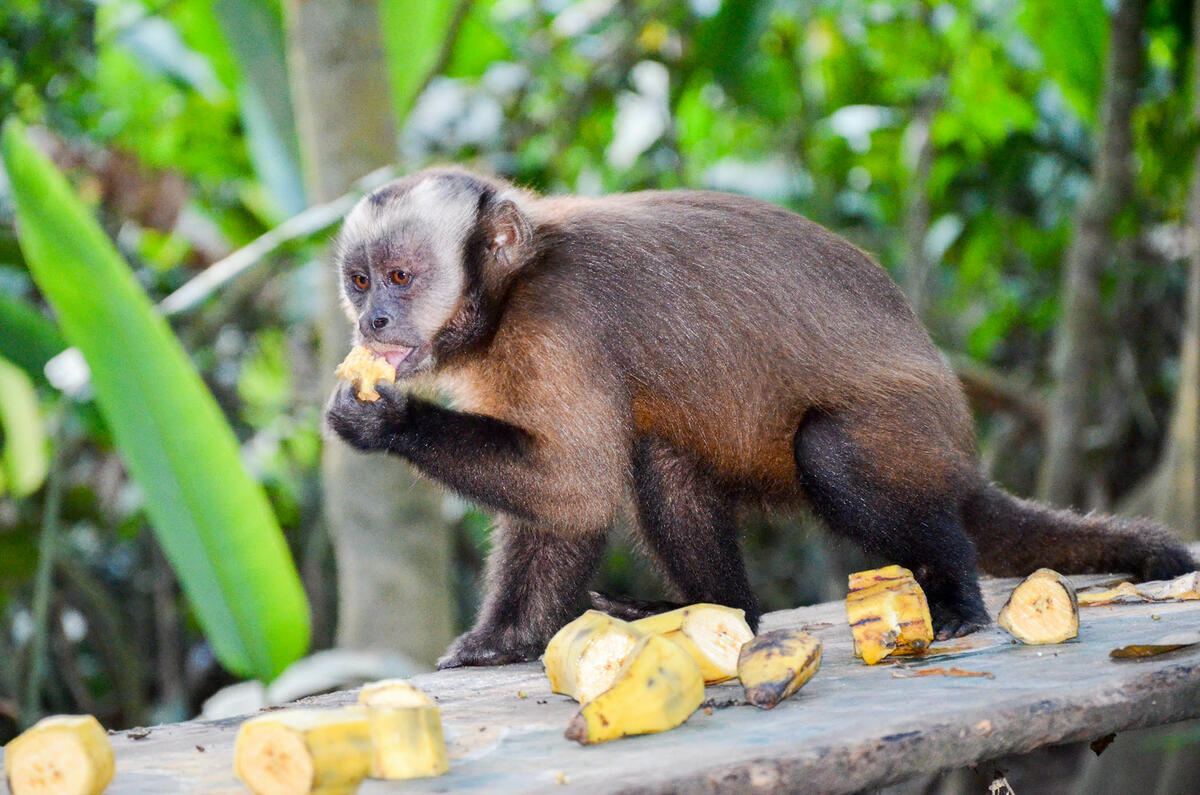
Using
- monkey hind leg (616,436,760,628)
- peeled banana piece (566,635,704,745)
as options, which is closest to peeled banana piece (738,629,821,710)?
peeled banana piece (566,635,704,745)

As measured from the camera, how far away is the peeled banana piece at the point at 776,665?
221cm

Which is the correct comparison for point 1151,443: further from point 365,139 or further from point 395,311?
point 395,311

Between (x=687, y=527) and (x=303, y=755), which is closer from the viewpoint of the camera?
(x=303, y=755)

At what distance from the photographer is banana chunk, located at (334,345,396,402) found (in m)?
2.97

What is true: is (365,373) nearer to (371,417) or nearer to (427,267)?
(371,417)

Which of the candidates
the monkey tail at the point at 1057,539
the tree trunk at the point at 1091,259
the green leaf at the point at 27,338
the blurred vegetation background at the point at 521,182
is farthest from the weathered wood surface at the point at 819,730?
the tree trunk at the point at 1091,259

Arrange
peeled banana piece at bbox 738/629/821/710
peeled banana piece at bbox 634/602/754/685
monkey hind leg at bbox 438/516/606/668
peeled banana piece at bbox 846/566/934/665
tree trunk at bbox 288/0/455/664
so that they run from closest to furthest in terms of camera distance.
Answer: peeled banana piece at bbox 738/629/821/710
peeled banana piece at bbox 634/602/754/685
peeled banana piece at bbox 846/566/934/665
monkey hind leg at bbox 438/516/606/668
tree trunk at bbox 288/0/455/664

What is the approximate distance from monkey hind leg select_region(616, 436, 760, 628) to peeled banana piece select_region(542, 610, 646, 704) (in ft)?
3.15

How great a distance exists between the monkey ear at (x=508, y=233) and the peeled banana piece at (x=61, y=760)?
168 centimetres

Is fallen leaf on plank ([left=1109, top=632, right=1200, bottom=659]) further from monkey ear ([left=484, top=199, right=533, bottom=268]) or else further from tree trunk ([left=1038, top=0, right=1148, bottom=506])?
tree trunk ([left=1038, top=0, right=1148, bottom=506])

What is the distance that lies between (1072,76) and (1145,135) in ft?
2.40

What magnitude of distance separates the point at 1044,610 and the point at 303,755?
1.65 meters

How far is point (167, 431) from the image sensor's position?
11.8ft

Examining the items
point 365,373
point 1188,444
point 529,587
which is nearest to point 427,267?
point 365,373
